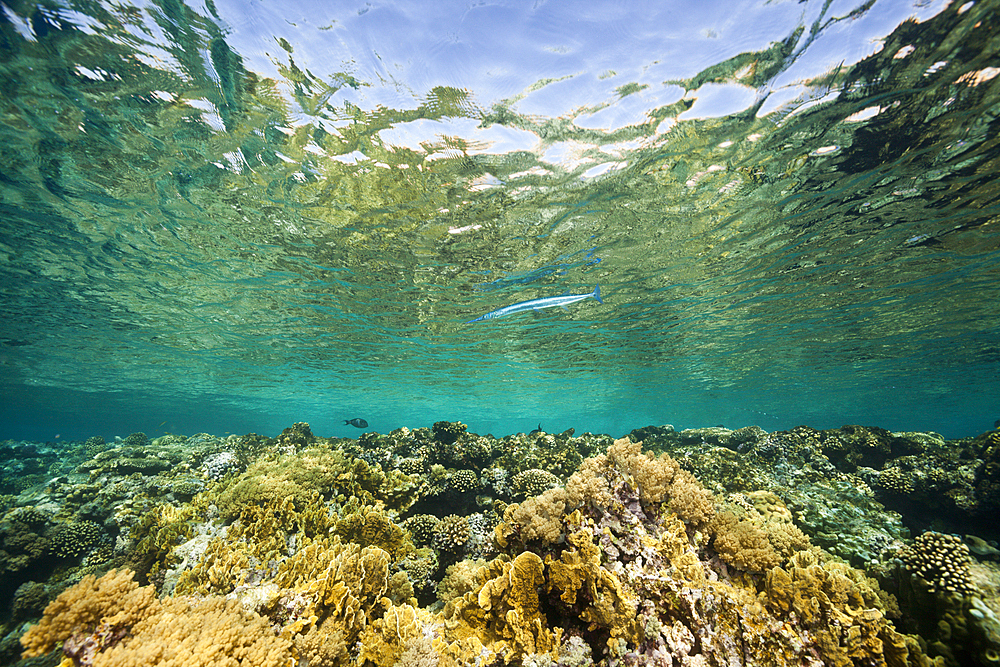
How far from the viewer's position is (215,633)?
3.05 meters

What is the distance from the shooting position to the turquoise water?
5.82m

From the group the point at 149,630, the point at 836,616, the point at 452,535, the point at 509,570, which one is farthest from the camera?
the point at 452,535

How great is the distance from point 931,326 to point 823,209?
17.8m

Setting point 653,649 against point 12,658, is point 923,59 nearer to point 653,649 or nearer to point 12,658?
point 653,649

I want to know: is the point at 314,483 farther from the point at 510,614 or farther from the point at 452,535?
the point at 510,614

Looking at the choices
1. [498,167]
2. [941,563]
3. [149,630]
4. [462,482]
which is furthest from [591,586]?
[498,167]

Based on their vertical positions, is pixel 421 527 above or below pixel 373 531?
below

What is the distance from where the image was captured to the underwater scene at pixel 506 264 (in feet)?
11.8

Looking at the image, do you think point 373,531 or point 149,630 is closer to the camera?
point 149,630

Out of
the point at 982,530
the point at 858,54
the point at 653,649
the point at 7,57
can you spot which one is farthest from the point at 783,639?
the point at 7,57

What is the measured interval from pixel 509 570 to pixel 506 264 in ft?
34.2

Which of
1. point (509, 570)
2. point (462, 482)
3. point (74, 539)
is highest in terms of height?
point (462, 482)

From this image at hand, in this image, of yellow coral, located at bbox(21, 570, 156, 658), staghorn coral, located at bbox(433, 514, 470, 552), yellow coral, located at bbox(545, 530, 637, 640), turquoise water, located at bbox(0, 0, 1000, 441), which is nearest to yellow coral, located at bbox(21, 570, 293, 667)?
yellow coral, located at bbox(21, 570, 156, 658)

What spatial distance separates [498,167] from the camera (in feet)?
27.9
